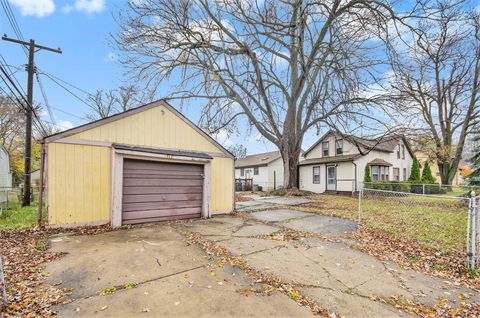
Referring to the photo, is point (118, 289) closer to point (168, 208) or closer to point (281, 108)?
point (168, 208)

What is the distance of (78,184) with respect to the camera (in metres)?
5.83

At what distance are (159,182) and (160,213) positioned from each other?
3.02ft

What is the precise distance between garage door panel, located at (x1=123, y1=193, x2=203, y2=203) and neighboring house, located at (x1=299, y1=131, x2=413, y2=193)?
12909 mm

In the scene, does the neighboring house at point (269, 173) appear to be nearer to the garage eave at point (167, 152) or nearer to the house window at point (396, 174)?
the house window at point (396, 174)

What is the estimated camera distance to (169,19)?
9.43m

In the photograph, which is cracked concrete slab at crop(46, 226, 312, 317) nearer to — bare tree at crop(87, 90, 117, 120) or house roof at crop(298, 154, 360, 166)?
house roof at crop(298, 154, 360, 166)

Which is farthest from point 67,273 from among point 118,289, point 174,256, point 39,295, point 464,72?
point 464,72

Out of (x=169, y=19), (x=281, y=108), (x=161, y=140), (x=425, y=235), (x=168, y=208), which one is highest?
(x=169, y=19)

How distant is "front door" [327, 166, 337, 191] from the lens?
19.3 metres

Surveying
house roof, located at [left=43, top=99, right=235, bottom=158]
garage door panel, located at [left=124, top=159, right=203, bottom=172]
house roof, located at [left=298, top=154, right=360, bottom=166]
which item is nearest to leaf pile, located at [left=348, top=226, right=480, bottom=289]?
garage door panel, located at [left=124, top=159, right=203, bottom=172]

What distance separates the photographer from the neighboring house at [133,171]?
5688 mm

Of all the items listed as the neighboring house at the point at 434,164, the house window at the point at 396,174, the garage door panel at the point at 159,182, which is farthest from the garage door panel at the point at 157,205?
the neighboring house at the point at 434,164

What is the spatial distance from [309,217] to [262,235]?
3.07m

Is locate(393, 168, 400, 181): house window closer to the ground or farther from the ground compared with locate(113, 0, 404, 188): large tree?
closer to the ground
